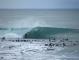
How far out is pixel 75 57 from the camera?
1.49 metres

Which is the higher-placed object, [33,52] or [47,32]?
[47,32]

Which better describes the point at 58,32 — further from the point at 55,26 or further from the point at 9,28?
the point at 9,28

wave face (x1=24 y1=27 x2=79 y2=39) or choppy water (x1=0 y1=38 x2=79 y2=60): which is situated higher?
wave face (x1=24 y1=27 x2=79 y2=39)

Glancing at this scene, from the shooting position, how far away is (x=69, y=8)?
4.98 feet

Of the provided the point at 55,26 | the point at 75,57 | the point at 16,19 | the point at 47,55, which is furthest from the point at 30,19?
the point at 75,57

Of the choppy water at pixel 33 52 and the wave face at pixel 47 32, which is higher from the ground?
the wave face at pixel 47 32

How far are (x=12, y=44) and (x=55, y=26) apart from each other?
0.43 m

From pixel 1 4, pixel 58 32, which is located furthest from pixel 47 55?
pixel 1 4

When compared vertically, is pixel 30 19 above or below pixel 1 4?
below

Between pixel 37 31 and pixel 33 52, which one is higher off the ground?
pixel 37 31

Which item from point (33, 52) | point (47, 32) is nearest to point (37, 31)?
point (47, 32)

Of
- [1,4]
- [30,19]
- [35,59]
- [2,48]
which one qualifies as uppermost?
[1,4]

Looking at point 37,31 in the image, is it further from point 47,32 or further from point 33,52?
point 33,52

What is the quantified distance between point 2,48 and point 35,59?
324mm
